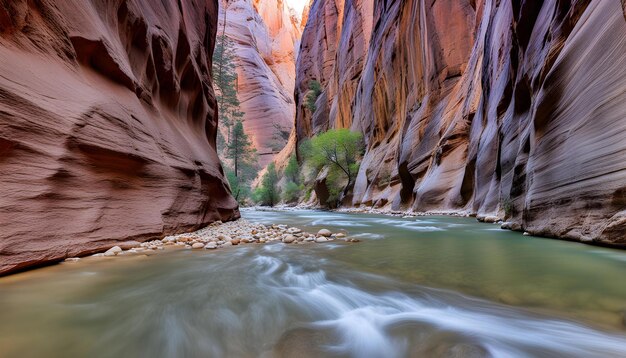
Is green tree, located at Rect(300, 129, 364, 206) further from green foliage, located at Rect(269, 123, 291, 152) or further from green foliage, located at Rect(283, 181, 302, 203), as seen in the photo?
green foliage, located at Rect(269, 123, 291, 152)

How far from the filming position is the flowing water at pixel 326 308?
1433mm

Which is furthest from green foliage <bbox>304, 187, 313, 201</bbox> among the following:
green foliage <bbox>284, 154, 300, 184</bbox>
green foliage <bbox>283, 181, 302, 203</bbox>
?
green foliage <bbox>284, 154, 300, 184</bbox>

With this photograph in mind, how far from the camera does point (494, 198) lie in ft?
26.0

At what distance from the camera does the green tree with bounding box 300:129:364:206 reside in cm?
2284

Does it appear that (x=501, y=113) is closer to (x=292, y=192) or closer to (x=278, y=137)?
(x=292, y=192)

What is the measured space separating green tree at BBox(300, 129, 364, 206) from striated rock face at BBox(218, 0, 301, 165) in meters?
31.8

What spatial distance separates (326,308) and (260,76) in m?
61.4

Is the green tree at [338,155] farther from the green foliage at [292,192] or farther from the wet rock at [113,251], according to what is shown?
the wet rock at [113,251]

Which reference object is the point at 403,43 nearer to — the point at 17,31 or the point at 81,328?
the point at 17,31

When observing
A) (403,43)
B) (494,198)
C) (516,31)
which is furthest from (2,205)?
(403,43)

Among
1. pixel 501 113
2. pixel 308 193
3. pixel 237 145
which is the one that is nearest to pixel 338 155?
pixel 237 145

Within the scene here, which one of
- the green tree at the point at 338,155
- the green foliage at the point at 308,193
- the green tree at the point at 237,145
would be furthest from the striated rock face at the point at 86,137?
the green foliage at the point at 308,193

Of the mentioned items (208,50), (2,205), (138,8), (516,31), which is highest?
(208,50)

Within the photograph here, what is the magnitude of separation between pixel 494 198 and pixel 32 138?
955 cm
